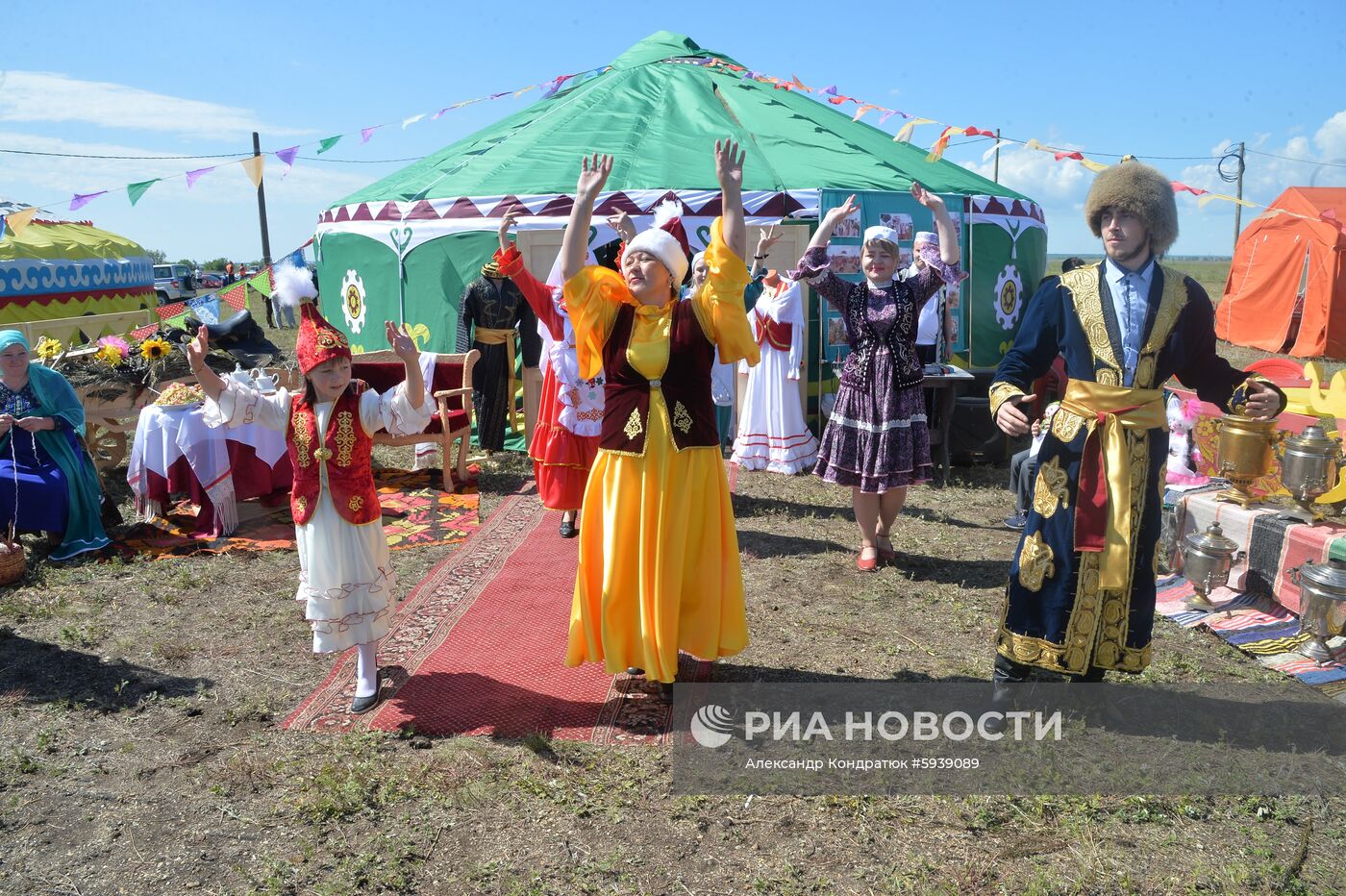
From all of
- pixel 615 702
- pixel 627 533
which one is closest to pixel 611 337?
pixel 627 533

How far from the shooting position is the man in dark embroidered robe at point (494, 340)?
9.05m

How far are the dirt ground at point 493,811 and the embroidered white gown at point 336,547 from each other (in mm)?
484

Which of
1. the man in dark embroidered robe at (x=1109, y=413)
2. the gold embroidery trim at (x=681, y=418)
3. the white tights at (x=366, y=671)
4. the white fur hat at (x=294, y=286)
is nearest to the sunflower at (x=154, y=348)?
the white fur hat at (x=294, y=286)

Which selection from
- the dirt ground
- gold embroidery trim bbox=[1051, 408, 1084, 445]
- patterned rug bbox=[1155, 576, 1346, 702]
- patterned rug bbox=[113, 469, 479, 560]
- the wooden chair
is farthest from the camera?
the wooden chair

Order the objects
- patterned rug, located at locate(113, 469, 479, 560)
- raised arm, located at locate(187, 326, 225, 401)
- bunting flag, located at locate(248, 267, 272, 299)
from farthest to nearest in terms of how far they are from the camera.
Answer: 1. bunting flag, located at locate(248, 267, 272, 299)
2. patterned rug, located at locate(113, 469, 479, 560)
3. raised arm, located at locate(187, 326, 225, 401)

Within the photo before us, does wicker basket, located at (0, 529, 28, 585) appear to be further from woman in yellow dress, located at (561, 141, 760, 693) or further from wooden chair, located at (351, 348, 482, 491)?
woman in yellow dress, located at (561, 141, 760, 693)

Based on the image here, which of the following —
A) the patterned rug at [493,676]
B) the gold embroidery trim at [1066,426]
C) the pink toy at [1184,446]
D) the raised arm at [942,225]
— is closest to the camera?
the gold embroidery trim at [1066,426]

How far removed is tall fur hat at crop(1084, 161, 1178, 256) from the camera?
3.17 metres

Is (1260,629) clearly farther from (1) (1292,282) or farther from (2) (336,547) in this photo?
(1) (1292,282)

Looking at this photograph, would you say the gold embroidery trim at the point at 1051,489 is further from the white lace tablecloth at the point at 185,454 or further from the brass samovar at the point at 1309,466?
the white lace tablecloth at the point at 185,454

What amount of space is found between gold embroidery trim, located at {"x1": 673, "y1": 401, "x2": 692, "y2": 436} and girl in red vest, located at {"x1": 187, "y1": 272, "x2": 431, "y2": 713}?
3.41ft

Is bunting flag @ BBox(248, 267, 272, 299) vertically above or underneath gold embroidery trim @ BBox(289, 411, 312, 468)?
above

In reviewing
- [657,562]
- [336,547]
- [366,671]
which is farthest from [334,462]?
[657,562]

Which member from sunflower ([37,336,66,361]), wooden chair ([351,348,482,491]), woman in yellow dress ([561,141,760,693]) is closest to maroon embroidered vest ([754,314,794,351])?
wooden chair ([351,348,482,491])
